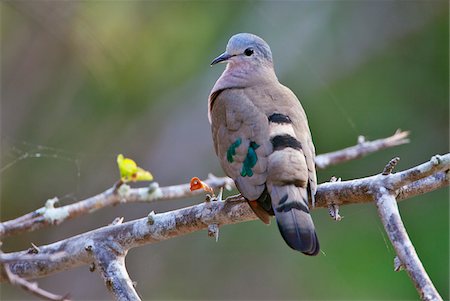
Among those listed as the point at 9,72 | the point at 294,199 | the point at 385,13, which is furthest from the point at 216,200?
the point at 385,13

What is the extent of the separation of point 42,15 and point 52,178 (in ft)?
3.53

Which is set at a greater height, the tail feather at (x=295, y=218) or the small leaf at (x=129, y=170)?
the small leaf at (x=129, y=170)

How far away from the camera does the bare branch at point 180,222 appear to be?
2186 mm

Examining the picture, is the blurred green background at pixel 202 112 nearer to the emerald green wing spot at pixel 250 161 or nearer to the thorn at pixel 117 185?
the thorn at pixel 117 185

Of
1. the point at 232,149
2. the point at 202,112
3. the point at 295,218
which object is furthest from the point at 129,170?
the point at 202,112

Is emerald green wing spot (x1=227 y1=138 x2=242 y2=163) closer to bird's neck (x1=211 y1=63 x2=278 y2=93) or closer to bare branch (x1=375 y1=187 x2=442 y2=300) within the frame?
bird's neck (x1=211 y1=63 x2=278 y2=93)

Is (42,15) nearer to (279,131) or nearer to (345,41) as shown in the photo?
(345,41)

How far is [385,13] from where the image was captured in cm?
576

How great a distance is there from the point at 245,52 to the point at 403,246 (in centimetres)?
158

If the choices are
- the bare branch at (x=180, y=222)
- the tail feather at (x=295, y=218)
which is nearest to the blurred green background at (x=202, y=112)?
the bare branch at (x=180, y=222)

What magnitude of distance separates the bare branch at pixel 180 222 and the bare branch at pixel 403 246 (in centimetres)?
5

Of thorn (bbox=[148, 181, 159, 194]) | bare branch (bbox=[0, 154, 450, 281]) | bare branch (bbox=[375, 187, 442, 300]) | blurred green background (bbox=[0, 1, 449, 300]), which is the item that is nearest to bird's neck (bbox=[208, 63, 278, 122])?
thorn (bbox=[148, 181, 159, 194])

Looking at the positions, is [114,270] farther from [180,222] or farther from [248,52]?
[248,52]

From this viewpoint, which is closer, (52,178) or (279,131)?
(279,131)
